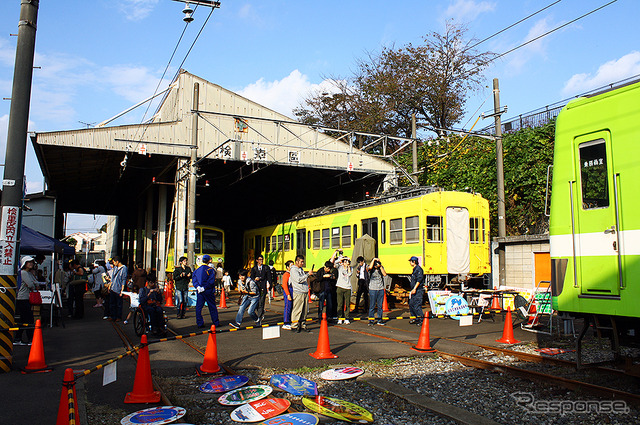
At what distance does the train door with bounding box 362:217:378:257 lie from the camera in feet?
60.2

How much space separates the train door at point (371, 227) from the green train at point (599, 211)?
11388 millimetres

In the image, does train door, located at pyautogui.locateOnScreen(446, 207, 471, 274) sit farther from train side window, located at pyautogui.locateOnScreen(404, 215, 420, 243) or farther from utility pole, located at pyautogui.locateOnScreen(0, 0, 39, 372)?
utility pole, located at pyautogui.locateOnScreen(0, 0, 39, 372)

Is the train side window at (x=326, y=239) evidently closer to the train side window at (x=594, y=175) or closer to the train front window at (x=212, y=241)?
the train front window at (x=212, y=241)

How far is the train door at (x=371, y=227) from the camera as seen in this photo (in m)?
18.4

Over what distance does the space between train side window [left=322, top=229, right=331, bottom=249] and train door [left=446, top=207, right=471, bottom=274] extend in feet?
20.2

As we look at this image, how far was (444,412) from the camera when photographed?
575cm

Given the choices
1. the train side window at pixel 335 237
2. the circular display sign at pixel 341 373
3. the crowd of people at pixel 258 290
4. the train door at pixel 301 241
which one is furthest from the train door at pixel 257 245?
the circular display sign at pixel 341 373

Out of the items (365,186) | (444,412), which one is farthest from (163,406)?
(365,186)

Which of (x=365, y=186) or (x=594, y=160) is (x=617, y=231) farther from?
(x=365, y=186)

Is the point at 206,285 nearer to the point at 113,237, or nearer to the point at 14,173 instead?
the point at 14,173

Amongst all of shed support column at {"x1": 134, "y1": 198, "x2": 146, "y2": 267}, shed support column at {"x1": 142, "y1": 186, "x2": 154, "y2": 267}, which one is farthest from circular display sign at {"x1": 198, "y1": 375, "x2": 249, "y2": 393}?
shed support column at {"x1": 134, "y1": 198, "x2": 146, "y2": 267}

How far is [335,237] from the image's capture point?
2091 centimetres

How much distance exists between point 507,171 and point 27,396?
19.2 meters

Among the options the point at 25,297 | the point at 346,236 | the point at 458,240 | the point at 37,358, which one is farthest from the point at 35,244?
the point at 458,240
